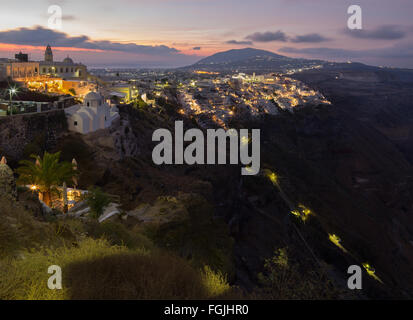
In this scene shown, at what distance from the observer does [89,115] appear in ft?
105

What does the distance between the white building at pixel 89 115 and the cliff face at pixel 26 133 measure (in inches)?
51.5

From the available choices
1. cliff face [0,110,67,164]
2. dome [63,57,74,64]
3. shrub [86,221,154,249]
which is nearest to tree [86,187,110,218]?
shrub [86,221,154,249]

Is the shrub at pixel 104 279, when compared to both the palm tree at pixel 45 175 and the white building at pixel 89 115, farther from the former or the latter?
the white building at pixel 89 115

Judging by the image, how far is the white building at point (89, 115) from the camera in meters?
31.7

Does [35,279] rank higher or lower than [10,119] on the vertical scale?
lower

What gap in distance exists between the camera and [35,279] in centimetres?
714

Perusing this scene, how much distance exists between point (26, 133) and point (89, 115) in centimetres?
597

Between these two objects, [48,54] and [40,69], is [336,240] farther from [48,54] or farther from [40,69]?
[48,54]

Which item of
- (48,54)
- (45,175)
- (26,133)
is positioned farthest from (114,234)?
(48,54)

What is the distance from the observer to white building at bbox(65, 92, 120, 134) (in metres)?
31.7

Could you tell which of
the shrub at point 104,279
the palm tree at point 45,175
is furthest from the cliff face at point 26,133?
the shrub at point 104,279

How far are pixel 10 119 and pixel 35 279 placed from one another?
25.6 metres
